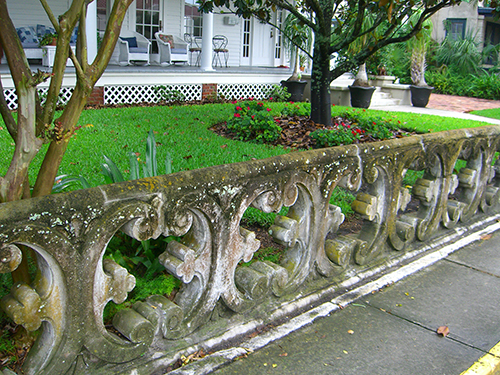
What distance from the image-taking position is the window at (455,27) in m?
24.5

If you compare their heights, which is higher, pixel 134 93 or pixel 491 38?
pixel 491 38

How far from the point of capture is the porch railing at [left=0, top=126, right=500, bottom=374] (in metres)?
1.85

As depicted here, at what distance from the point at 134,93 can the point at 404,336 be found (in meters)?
10.3

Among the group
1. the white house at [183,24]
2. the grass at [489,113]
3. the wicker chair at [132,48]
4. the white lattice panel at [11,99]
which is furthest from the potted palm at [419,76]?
the white lattice panel at [11,99]

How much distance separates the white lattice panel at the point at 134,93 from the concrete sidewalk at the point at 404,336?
9.48 m

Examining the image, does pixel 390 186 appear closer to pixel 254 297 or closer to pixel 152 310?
pixel 254 297

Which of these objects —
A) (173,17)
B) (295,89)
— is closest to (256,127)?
(295,89)

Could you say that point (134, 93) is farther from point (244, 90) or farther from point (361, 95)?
point (361, 95)

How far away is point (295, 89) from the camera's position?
13.9m

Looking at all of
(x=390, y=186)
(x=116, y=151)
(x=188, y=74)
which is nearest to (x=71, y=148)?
(x=116, y=151)

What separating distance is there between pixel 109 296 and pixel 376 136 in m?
6.97

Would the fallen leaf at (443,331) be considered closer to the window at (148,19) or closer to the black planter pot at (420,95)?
the black planter pot at (420,95)

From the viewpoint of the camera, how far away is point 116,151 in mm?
6316

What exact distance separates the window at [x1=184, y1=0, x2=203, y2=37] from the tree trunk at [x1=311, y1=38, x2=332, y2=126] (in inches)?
383
